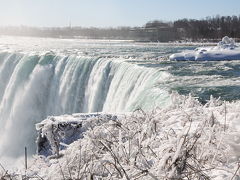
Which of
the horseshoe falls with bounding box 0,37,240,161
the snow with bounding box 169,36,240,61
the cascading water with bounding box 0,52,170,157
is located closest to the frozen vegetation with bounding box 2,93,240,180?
the horseshoe falls with bounding box 0,37,240,161

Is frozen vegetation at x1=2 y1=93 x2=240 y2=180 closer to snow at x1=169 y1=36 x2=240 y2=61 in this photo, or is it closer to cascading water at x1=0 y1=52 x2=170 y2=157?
cascading water at x1=0 y1=52 x2=170 y2=157

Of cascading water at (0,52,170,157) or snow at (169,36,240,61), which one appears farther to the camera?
snow at (169,36,240,61)

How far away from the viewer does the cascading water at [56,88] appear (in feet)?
49.7

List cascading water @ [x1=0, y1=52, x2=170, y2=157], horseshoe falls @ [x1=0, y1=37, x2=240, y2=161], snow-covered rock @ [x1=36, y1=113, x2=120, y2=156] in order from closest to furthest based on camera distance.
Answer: snow-covered rock @ [x1=36, y1=113, x2=120, y2=156], horseshoe falls @ [x1=0, y1=37, x2=240, y2=161], cascading water @ [x1=0, y1=52, x2=170, y2=157]

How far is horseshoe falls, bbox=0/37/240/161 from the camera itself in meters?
12.6

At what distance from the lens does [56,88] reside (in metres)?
21.4

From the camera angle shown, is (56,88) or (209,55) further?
(209,55)

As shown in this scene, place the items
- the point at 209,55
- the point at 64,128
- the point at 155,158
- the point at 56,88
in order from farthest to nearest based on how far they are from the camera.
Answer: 1. the point at 209,55
2. the point at 56,88
3. the point at 64,128
4. the point at 155,158

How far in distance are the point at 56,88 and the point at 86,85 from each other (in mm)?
3180

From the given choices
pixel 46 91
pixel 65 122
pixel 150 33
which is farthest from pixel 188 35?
pixel 65 122

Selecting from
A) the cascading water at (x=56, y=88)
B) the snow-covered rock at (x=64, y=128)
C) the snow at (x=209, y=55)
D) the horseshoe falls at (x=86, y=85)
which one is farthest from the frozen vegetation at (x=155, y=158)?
the snow at (x=209, y=55)

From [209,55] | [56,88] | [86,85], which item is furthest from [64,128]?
[209,55]

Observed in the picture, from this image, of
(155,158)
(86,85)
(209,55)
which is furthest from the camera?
(209,55)

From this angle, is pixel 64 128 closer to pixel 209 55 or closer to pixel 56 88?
pixel 56 88
